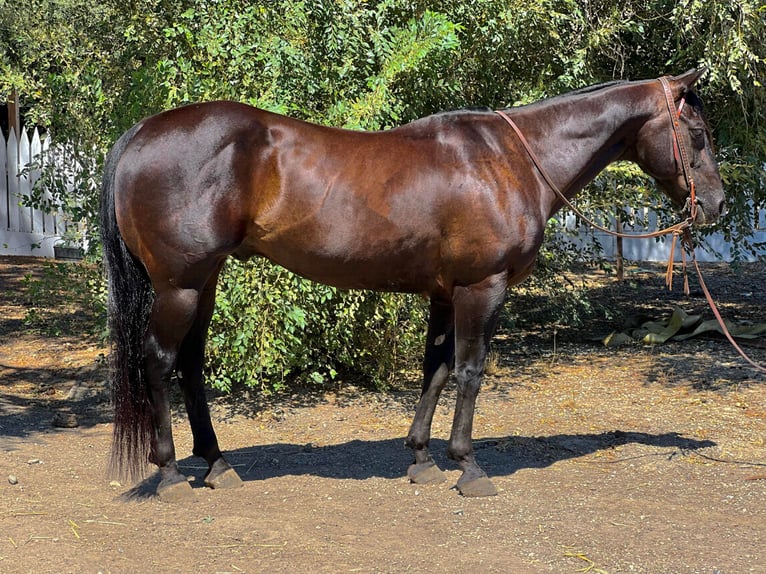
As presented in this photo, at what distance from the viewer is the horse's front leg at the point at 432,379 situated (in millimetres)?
5117

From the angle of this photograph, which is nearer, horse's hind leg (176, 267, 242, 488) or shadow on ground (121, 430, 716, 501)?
horse's hind leg (176, 267, 242, 488)

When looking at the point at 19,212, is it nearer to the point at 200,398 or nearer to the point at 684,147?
the point at 200,398

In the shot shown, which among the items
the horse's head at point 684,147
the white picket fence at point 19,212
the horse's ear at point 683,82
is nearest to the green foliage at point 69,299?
the white picket fence at point 19,212

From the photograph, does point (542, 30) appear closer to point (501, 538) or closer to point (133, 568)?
point (501, 538)

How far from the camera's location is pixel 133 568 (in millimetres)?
3791

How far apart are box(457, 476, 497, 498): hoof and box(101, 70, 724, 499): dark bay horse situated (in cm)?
1

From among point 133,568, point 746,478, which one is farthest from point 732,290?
point 133,568

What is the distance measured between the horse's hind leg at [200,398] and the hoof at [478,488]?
48.2 inches

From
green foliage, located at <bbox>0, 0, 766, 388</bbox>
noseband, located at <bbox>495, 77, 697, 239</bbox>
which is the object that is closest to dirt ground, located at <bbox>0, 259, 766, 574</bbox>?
green foliage, located at <bbox>0, 0, 766, 388</bbox>

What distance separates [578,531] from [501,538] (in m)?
0.39

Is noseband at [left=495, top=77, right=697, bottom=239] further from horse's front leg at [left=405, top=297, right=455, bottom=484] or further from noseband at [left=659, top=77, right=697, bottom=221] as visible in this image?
horse's front leg at [left=405, top=297, right=455, bottom=484]

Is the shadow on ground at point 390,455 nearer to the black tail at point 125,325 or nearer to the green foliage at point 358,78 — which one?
the black tail at point 125,325

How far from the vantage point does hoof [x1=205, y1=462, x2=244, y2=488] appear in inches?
194

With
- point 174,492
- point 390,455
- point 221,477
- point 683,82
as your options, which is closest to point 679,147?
point 683,82
